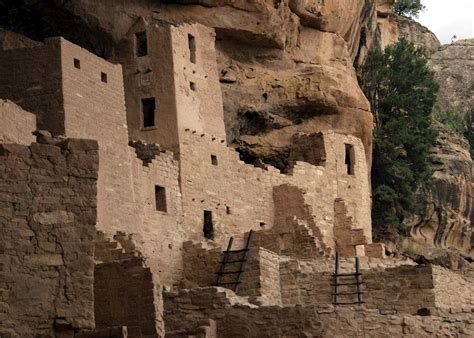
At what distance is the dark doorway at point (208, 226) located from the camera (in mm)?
38281

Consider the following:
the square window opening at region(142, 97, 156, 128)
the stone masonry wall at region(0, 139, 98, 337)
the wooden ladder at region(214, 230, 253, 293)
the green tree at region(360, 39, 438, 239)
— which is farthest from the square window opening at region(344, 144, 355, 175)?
the stone masonry wall at region(0, 139, 98, 337)

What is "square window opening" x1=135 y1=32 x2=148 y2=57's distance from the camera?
39.9 meters

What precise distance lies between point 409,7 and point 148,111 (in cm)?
3175

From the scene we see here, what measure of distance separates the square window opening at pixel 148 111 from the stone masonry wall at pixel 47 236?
817 inches

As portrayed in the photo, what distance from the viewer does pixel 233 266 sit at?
34.0 meters

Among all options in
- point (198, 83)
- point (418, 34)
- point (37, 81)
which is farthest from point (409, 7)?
point (37, 81)

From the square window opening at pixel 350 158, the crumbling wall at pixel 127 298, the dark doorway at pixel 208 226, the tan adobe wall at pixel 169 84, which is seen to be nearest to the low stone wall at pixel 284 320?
the crumbling wall at pixel 127 298

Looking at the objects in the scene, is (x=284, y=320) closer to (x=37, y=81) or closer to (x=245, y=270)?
(x=245, y=270)

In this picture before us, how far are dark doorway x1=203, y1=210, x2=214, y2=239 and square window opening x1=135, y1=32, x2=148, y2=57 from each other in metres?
4.77

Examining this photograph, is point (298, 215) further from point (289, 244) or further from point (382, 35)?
point (382, 35)

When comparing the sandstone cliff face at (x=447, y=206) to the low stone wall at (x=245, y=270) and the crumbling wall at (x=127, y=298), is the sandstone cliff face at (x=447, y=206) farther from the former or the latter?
the crumbling wall at (x=127, y=298)

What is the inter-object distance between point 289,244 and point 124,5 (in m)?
8.37

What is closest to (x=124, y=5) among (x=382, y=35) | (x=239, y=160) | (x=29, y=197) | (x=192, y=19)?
(x=192, y=19)

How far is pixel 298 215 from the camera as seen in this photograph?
1609 inches
